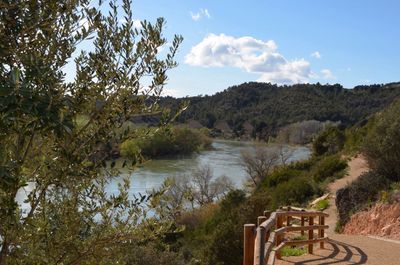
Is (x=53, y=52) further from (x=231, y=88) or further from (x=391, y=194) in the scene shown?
(x=231, y=88)

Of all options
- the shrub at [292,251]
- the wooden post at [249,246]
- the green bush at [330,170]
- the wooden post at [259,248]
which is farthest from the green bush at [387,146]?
the wooden post at [259,248]

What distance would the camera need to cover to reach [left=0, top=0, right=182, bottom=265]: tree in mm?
2521

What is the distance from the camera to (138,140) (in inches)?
132

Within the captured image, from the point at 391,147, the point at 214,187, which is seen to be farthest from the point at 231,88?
the point at 391,147

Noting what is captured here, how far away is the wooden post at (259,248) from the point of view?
17.6 feet

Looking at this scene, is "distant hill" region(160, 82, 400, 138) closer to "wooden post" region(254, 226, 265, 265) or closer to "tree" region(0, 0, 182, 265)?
"wooden post" region(254, 226, 265, 265)

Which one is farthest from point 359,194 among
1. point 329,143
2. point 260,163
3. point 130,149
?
point 260,163

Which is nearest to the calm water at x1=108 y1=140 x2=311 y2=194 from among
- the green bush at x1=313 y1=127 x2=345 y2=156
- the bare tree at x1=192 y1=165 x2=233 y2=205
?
the bare tree at x1=192 y1=165 x2=233 y2=205

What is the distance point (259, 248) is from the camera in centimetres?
553

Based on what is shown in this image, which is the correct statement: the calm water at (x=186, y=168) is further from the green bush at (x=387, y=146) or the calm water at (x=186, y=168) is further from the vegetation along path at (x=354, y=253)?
the vegetation along path at (x=354, y=253)

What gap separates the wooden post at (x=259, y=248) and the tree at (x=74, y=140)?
86.1 inches

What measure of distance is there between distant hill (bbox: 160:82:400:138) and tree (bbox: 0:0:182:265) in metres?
91.0

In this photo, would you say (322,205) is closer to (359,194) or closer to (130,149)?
(359,194)

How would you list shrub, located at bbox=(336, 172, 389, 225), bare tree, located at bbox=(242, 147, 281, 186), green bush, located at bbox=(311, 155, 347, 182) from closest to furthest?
shrub, located at bbox=(336, 172, 389, 225) → green bush, located at bbox=(311, 155, 347, 182) → bare tree, located at bbox=(242, 147, 281, 186)
